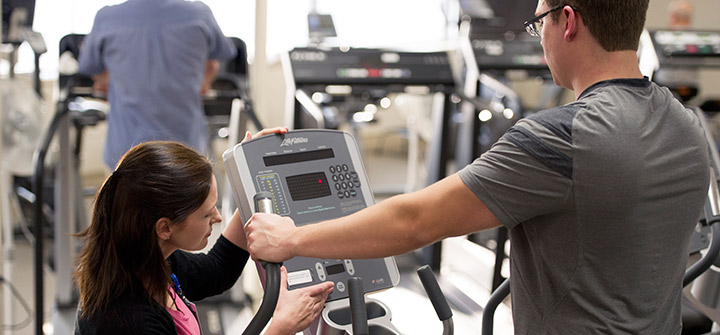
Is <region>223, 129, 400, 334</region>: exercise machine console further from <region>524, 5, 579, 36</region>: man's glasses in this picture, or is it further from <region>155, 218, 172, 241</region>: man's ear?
<region>524, 5, 579, 36</region>: man's glasses

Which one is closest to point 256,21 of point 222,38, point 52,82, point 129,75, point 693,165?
point 222,38

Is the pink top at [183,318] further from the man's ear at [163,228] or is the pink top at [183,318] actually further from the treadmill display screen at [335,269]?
the treadmill display screen at [335,269]

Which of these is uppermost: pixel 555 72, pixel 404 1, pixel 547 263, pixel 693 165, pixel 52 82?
pixel 555 72

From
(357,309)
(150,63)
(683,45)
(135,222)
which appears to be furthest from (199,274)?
(683,45)

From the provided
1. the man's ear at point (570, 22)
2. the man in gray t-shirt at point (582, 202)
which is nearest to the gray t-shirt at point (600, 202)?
the man in gray t-shirt at point (582, 202)

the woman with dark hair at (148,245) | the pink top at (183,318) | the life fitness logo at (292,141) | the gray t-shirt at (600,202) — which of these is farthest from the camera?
the life fitness logo at (292,141)

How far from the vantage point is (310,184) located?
5.13ft

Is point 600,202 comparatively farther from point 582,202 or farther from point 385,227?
point 385,227

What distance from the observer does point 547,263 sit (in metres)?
1.23

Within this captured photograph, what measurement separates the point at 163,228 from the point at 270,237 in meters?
0.28

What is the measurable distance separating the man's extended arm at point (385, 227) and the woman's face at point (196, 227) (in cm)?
17

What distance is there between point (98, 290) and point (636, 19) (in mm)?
1137

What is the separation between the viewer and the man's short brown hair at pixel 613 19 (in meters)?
1.21

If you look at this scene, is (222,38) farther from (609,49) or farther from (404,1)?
(404,1)
